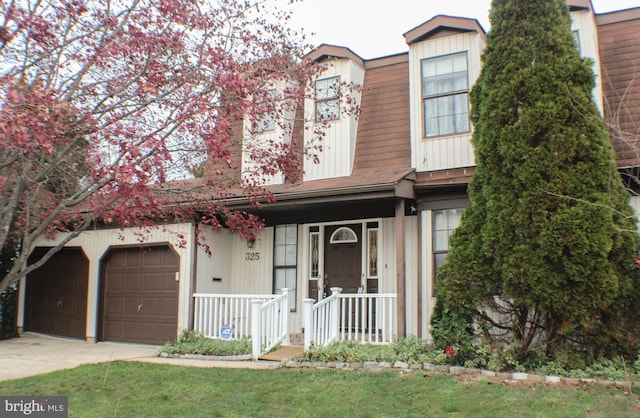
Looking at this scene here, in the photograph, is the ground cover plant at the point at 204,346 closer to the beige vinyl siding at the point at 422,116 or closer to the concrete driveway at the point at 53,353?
the concrete driveway at the point at 53,353

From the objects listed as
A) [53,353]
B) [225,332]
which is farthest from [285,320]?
[53,353]

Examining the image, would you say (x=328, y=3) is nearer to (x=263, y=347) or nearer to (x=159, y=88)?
(x=159, y=88)

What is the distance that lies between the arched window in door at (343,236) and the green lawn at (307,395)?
3482 millimetres

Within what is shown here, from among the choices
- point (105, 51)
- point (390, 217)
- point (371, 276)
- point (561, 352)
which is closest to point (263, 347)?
point (371, 276)

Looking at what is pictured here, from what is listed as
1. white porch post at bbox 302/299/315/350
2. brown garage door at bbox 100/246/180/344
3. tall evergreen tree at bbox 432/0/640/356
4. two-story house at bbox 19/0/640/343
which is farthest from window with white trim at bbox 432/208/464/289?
brown garage door at bbox 100/246/180/344

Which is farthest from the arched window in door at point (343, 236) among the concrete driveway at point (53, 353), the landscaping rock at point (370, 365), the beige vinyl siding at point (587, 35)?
the beige vinyl siding at point (587, 35)

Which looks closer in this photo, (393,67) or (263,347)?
(263,347)

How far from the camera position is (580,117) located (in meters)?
7.18

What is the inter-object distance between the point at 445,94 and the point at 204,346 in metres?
5.88

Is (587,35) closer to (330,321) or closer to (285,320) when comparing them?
(330,321)

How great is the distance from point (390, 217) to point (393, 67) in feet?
10.1

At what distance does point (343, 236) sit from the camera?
10.8 metres

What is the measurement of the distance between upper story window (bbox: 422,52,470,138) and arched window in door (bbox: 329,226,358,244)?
2.29 meters

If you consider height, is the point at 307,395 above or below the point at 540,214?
below
